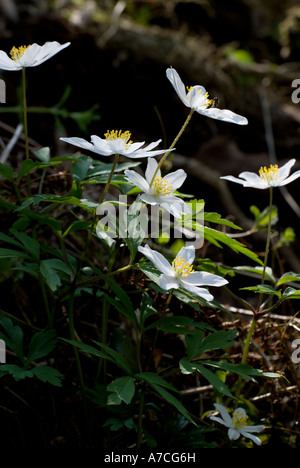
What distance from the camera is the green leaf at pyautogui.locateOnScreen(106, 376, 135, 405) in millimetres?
1054

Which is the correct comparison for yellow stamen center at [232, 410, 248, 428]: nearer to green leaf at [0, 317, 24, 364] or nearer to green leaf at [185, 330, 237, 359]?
green leaf at [185, 330, 237, 359]

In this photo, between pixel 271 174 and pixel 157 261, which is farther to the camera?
pixel 271 174

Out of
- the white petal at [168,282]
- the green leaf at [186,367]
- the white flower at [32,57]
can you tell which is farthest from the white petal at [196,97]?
the green leaf at [186,367]

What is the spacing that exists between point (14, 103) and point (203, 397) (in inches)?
85.7

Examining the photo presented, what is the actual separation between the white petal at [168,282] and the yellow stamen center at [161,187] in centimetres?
22

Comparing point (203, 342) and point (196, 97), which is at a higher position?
point (196, 97)

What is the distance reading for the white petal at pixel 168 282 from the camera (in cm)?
101

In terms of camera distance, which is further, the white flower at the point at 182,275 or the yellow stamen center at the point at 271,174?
the yellow stamen center at the point at 271,174

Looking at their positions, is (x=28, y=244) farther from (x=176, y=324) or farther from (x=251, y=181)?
(x=251, y=181)

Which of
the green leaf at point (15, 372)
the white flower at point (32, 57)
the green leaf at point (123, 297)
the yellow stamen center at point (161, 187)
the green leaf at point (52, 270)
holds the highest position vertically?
the white flower at point (32, 57)

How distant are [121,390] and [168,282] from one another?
0.94ft

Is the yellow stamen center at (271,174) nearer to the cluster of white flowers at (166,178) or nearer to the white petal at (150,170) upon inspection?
the cluster of white flowers at (166,178)

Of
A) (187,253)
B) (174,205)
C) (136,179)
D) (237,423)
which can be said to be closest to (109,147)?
(136,179)

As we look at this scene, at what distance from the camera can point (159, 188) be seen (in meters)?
1.15
